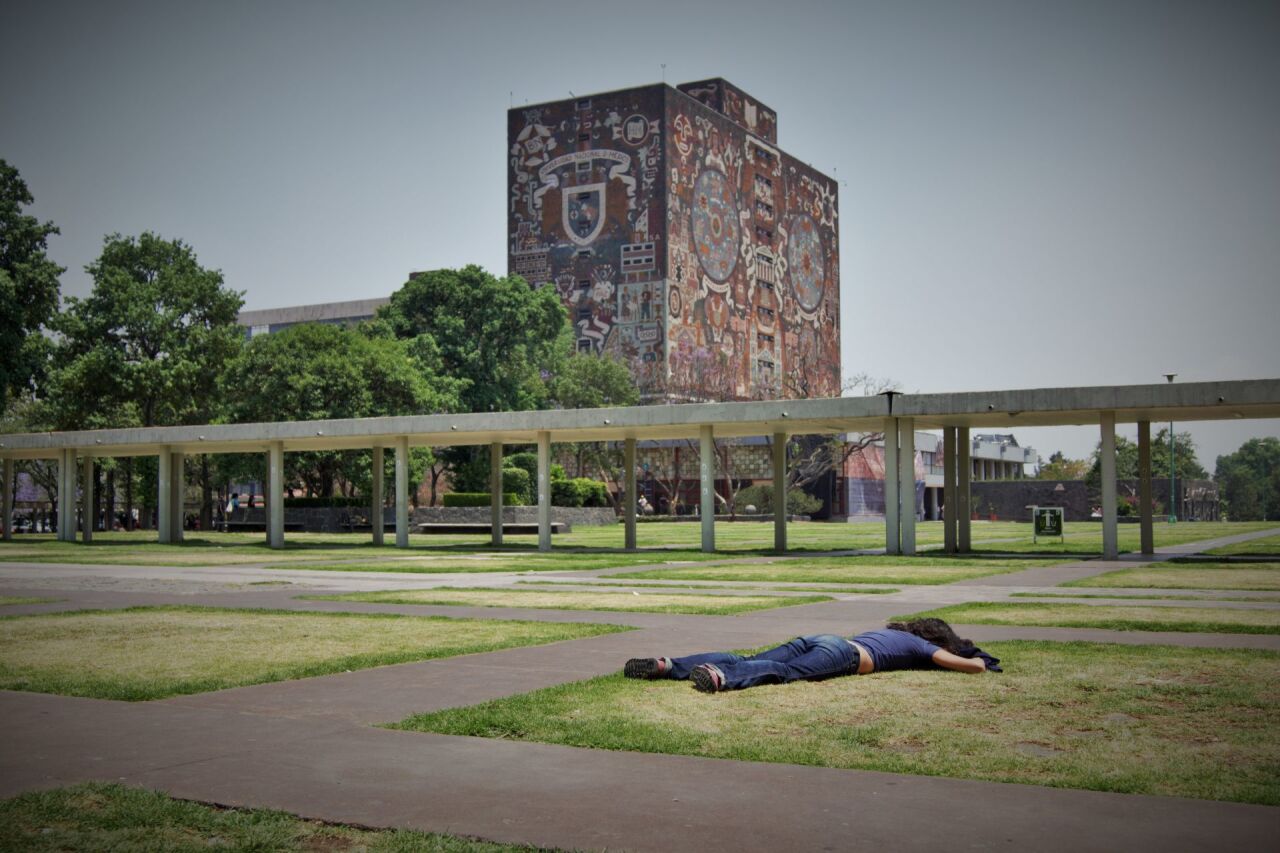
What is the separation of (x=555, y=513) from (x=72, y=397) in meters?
25.3

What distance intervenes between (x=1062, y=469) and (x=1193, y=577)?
122378 millimetres

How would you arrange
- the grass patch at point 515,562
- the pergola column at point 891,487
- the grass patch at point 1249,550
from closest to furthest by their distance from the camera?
the grass patch at point 515,562
the pergola column at point 891,487
the grass patch at point 1249,550

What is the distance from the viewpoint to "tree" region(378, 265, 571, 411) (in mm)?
71125

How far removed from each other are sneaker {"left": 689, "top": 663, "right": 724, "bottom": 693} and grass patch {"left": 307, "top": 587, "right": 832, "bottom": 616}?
6305mm

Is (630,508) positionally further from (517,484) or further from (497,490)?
(517,484)

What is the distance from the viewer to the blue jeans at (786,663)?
9266 millimetres

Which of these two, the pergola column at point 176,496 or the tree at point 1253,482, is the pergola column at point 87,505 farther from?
the tree at point 1253,482

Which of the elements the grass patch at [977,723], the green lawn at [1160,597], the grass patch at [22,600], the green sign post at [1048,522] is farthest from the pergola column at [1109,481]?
the grass patch at [22,600]

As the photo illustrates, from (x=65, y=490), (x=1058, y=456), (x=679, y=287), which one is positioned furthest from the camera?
(x=1058, y=456)

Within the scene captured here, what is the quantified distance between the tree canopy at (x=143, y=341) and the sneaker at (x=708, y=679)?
54.5 m

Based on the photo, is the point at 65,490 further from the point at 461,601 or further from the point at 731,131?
the point at 731,131

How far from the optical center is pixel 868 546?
4034 cm

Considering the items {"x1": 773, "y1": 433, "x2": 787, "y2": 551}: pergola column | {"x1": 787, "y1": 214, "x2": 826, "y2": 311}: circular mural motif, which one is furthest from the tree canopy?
{"x1": 787, "y1": 214, "x2": 826, "y2": 311}: circular mural motif

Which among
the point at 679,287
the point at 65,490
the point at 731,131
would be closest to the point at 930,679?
the point at 65,490
